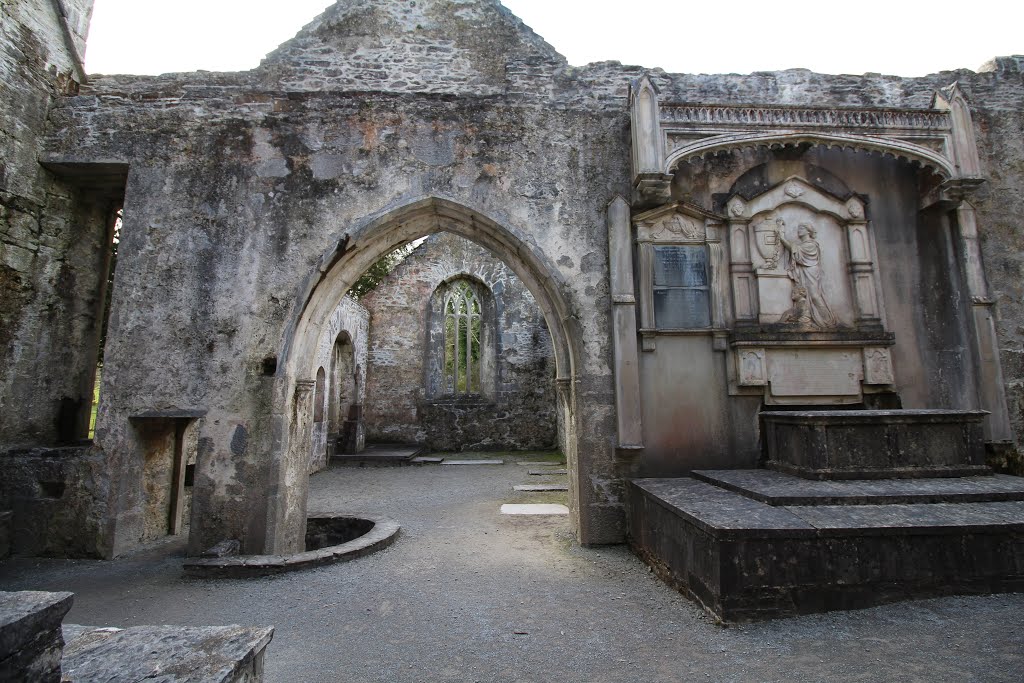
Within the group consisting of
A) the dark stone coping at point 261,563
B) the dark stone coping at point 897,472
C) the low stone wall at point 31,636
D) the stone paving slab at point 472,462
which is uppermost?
the dark stone coping at point 897,472

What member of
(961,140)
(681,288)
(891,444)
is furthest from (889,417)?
(961,140)

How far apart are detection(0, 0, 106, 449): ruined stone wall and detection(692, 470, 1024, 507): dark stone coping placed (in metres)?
6.43

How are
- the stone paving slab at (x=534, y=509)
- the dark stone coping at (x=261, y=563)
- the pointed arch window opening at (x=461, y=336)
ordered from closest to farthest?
the dark stone coping at (x=261, y=563)
the stone paving slab at (x=534, y=509)
the pointed arch window opening at (x=461, y=336)

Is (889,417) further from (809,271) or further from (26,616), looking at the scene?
(26,616)

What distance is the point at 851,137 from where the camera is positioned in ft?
17.7

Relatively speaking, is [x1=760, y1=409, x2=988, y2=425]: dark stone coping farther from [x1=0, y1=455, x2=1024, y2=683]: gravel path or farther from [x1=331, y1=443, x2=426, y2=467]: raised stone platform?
[x1=331, y1=443, x2=426, y2=467]: raised stone platform

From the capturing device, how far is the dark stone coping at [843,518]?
3.19 meters

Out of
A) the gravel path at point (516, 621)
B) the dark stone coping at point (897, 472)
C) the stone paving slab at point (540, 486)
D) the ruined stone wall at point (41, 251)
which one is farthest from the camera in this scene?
the stone paving slab at point (540, 486)

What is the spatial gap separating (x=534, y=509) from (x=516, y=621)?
360 centimetres

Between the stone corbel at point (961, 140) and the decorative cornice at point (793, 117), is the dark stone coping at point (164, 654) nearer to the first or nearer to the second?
the decorative cornice at point (793, 117)

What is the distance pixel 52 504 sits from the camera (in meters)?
4.96

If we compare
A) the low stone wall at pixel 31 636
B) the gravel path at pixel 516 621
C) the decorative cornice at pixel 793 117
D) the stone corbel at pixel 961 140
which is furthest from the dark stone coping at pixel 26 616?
the stone corbel at pixel 961 140

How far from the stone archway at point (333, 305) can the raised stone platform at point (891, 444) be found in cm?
205

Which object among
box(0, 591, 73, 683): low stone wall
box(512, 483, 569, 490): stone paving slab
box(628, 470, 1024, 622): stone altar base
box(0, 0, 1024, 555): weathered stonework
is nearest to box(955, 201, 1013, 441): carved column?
box(0, 0, 1024, 555): weathered stonework
